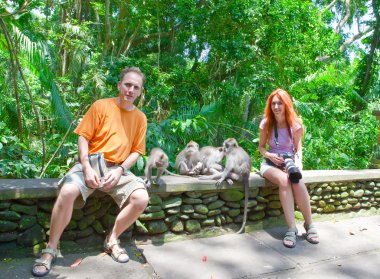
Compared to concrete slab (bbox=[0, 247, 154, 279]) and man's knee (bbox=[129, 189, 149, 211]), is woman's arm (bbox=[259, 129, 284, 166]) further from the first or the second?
concrete slab (bbox=[0, 247, 154, 279])

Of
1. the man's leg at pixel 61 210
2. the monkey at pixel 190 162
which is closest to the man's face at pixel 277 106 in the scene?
the monkey at pixel 190 162

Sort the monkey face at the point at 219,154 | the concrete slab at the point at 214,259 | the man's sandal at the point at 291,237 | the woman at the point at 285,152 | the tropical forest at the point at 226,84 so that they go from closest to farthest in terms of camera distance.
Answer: the concrete slab at the point at 214,259, the man's sandal at the point at 291,237, the woman at the point at 285,152, the monkey face at the point at 219,154, the tropical forest at the point at 226,84

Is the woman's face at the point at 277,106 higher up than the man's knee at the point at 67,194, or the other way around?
the woman's face at the point at 277,106

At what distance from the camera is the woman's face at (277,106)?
4.31 m

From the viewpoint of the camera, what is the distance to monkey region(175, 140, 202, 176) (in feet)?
14.9

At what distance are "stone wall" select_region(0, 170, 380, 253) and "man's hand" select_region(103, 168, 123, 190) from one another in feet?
1.30

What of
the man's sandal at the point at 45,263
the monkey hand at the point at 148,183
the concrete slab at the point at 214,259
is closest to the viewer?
the man's sandal at the point at 45,263

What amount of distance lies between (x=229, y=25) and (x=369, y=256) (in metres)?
5.96

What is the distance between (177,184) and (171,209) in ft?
1.02

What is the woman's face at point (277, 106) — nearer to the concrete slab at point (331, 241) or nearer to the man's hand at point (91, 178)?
the concrete slab at point (331, 241)

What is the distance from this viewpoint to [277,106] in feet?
14.1

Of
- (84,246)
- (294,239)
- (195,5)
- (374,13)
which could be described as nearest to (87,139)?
(84,246)

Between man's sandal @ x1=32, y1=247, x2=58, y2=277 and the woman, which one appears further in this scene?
the woman

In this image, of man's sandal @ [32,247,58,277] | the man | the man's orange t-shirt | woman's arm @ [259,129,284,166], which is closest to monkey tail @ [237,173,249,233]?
woman's arm @ [259,129,284,166]
